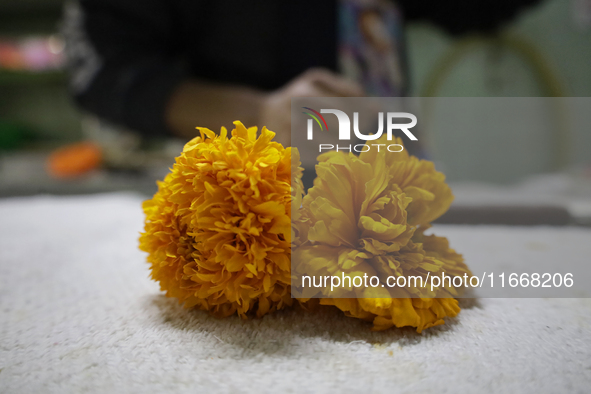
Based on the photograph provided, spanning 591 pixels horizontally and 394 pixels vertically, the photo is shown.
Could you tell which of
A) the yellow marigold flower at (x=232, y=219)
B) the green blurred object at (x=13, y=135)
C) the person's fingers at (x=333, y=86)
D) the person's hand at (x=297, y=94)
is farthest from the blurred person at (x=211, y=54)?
the green blurred object at (x=13, y=135)

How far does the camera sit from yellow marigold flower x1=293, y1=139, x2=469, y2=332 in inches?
6.8

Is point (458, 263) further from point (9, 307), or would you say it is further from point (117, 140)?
point (117, 140)

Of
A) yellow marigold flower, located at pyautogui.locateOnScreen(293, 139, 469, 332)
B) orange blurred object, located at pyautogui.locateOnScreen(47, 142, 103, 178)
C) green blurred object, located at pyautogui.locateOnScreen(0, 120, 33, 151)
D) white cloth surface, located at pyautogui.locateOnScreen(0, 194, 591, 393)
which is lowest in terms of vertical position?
white cloth surface, located at pyautogui.locateOnScreen(0, 194, 591, 393)

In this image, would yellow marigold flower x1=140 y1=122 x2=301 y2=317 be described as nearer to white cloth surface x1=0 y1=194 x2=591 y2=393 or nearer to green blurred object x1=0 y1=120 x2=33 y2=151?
white cloth surface x1=0 y1=194 x2=591 y2=393

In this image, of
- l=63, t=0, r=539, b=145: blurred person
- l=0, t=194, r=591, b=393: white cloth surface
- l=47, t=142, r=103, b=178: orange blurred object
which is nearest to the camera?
l=0, t=194, r=591, b=393: white cloth surface

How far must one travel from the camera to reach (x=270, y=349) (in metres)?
0.17

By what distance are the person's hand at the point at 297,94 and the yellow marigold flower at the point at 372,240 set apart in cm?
17

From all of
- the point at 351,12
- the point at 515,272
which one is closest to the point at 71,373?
the point at 515,272

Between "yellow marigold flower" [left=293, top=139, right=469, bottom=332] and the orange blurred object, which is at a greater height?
the orange blurred object

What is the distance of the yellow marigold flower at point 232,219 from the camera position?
0.17 m

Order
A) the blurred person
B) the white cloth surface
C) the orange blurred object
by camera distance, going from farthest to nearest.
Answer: the orange blurred object
the blurred person
the white cloth surface

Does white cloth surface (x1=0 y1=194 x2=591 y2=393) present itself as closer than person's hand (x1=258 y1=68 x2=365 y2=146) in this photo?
Yes

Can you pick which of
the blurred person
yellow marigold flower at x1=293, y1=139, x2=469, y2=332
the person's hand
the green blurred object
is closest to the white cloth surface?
yellow marigold flower at x1=293, y1=139, x2=469, y2=332

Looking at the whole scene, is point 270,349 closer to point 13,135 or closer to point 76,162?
point 76,162
